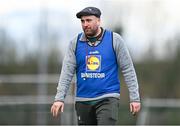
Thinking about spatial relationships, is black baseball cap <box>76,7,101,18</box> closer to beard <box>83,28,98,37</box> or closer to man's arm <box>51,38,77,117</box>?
beard <box>83,28,98,37</box>

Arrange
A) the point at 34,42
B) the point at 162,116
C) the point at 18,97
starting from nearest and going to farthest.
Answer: the point at 162,116, the point at 18,97, the point at 34,42

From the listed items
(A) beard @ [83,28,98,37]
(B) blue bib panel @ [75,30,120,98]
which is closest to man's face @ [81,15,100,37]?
(A) beard @ [83,28,98,37]

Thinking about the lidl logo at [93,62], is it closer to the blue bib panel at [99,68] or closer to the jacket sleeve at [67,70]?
the blue bib panel at [99,68]

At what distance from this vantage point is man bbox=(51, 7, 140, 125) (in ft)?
24.5

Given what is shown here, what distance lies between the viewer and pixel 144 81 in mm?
29594

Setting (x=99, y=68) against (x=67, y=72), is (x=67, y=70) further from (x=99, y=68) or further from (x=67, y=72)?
(x=99, y=68)

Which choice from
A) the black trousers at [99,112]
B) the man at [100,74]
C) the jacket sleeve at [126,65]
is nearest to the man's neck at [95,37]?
the man at [100,74]

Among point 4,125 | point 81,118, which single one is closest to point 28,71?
point 4,125

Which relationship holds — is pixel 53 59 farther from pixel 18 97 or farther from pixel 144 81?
pixel 18 97

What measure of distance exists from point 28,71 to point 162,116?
13170 millimetres

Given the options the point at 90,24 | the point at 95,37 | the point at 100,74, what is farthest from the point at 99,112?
the point at 90,24

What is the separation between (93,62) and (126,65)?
0.36 metres

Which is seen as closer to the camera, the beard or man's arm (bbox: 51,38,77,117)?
the beard

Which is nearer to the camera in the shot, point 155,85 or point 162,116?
point 162,116
